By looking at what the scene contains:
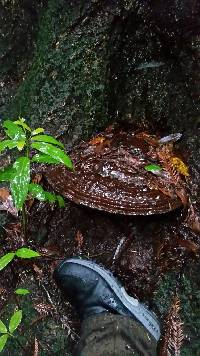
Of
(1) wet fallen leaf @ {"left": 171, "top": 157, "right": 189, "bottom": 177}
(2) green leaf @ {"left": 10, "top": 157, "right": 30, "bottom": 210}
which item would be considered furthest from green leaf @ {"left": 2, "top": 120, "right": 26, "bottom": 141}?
(1) wet fallen leaf @ {"left": 171, "top": 157, "right": 189, "bottom": 177}

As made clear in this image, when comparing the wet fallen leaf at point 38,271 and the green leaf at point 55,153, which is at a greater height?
the green leaf at point 55,153

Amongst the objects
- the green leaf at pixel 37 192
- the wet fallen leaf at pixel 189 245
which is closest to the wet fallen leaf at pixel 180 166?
the wet fallen leaf at pixel 189 245

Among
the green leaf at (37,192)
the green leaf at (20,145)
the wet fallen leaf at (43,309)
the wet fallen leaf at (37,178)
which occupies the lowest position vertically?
the wet fallen leaf at (43,309)

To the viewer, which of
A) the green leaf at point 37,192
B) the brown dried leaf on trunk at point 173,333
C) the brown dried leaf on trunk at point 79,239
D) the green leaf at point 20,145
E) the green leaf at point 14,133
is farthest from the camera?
the brown dried leaf on trunk at point 79,239

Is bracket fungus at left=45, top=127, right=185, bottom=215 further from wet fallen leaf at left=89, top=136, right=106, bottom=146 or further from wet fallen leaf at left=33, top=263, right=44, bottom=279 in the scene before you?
wet fallen leaf at left=33, top=263, right=44, bottom=279

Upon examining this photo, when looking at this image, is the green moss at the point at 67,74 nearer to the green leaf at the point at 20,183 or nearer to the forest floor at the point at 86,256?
the forest floor at the point at 86,256

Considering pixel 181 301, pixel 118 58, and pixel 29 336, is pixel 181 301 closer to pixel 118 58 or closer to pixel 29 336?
pixel 29 336
